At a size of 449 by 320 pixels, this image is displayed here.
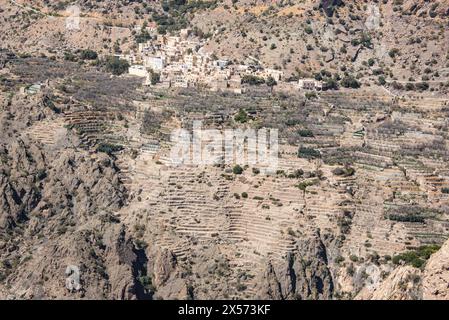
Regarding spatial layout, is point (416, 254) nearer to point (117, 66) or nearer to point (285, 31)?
point (285, 31)

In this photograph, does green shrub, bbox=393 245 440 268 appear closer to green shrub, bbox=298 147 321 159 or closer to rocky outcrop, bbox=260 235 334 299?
rocky outcrop, bbox=260 235 334 299

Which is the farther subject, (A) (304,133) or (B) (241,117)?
(B) (241,117)

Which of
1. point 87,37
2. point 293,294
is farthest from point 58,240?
point 87,37

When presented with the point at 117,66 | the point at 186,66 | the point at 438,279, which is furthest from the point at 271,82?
the point at 438,279

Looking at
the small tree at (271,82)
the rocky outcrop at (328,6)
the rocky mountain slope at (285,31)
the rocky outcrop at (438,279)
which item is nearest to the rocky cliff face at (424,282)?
the rocky outcrop at (438,279)

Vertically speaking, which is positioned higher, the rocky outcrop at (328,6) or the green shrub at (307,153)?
the rocky outcrop at (328,6)

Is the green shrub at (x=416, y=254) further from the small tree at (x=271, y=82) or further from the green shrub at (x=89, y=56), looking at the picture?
the green shrub at (x=89, y=56)

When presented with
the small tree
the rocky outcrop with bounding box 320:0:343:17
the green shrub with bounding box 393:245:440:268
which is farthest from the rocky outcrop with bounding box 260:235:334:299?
the rocky outcrop with bounding box 320:0:343:17

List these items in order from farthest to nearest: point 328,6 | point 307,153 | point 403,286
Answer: point 328,6
point 307,153
point 403,286
